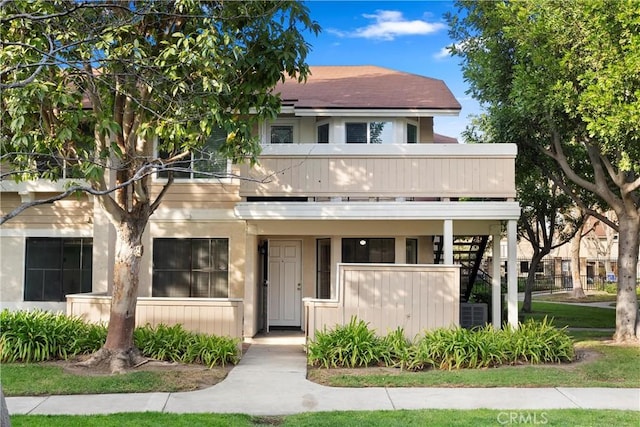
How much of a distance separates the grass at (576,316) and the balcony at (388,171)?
6298 millimetres

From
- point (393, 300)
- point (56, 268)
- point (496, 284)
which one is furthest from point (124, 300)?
point (496, 284)

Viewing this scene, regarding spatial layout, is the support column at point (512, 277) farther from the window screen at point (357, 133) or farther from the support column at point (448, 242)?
the window screen at point (357, 133)

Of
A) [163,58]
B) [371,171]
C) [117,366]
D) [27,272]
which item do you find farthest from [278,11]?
[27,272]

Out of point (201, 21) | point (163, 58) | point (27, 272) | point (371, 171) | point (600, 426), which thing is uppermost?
point (201, 21)

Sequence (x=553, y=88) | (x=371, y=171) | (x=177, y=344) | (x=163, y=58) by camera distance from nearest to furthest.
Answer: (x=163, y=58) < (x=177, y=344) < (x=553, y=88) < (x=371, y=171)

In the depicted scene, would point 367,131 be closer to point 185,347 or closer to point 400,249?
point 400,249

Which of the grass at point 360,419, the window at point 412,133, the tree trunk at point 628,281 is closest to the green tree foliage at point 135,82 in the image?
the grass at point 360,419

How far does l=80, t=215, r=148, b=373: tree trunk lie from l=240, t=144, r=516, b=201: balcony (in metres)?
3.03

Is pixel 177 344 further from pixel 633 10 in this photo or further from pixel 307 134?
pixel 633 10

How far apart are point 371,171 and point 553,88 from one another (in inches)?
159

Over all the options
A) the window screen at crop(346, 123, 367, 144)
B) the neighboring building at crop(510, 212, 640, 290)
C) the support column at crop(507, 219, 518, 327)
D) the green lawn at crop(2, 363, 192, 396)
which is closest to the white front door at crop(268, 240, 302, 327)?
the window screen at crop(346, 123, 367, 144)

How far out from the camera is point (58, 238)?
14.5 metres

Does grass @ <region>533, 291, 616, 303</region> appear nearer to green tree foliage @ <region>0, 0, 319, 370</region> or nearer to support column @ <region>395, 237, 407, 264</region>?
support column @ <region>395, 237, 407, 264</region>

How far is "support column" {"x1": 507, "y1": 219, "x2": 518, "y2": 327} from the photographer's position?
1183 cm
